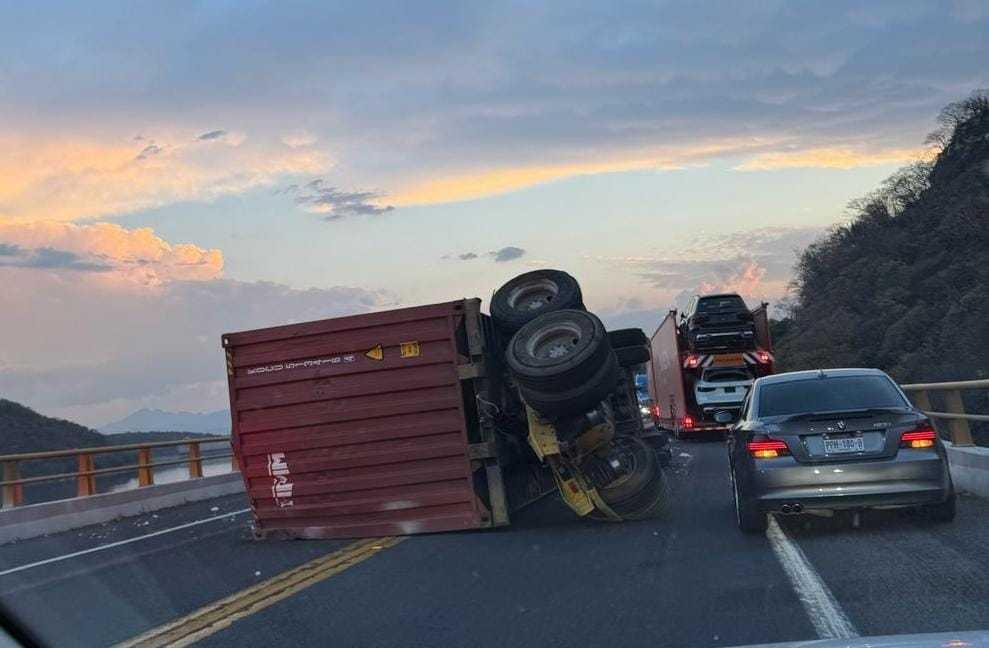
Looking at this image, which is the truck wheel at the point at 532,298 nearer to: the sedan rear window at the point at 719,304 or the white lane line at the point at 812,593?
the white lane line at the point at 812,593

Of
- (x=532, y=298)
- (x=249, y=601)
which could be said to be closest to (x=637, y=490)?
(x=532, y=298)

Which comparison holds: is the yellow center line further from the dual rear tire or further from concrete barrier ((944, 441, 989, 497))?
concrete barrier ((944, 441, 989, 497))

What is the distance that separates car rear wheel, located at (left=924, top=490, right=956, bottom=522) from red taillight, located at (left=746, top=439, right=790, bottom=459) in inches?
54.6

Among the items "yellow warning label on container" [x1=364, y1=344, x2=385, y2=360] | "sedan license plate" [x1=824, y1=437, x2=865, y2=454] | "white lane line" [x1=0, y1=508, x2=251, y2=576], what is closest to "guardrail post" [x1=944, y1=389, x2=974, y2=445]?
"sedan license plate" [x1=824, y1=437, x2=865, y2=454]

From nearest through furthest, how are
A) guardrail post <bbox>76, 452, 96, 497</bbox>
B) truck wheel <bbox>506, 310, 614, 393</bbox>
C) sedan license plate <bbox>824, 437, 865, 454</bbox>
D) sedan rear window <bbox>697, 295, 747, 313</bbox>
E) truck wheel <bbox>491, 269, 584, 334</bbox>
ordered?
sedan license plate <bbox>824, 437, 865, 454</bbox>, truck wheel <bbox>506, 310, 614, 393</bbox>, truck wheel <bbox>491, 269, 584, 334</bbox>, guardrail post <bbox>76, 452, 96, 497</bbox>, sedan rear window <bbox>697, 295, 747, 313</bbox>

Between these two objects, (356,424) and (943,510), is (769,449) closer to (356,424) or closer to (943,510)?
(943,510)

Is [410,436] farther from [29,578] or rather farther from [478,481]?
[29,578]

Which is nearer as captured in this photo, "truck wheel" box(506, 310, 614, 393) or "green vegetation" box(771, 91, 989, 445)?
"truck wheel" box(506, 310, 614, 393)

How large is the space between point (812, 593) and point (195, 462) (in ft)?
55.7

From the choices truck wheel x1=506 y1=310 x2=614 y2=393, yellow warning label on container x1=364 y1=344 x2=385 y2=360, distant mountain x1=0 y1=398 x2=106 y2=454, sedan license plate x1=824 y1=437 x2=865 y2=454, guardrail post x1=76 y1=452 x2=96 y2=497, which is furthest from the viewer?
distant mountain x1=0 y1=398 x2=106 y2=454

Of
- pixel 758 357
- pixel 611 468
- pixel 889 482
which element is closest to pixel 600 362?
pixel 611 468

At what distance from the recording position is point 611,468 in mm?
11906

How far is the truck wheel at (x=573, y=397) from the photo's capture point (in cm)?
1112

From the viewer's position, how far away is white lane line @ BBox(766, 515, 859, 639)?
634 centimetres
